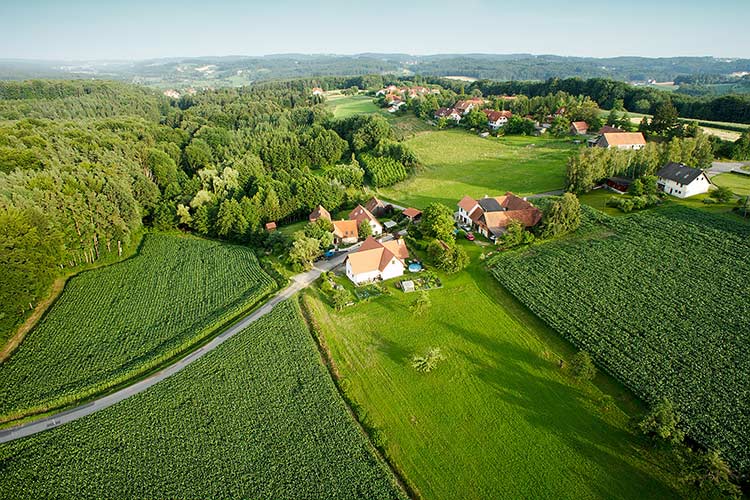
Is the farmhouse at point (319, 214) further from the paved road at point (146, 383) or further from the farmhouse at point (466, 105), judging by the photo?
the farmhouse at point (466, 105)

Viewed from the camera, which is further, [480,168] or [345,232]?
[480,168]

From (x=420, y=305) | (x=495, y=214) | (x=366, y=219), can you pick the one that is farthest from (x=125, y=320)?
(x=495, y=214)

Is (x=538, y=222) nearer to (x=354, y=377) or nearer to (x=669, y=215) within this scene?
(x=669, y=215)

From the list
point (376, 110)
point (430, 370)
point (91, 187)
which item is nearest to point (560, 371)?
point (430, 370)

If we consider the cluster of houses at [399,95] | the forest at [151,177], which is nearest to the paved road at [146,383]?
the forest at [151,177]

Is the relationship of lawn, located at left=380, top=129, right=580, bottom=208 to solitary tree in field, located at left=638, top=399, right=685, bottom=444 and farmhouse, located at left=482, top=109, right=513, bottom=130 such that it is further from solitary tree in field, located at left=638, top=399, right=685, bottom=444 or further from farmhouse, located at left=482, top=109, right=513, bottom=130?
solitary tree in field, located at left=638, top=399, right=685, bottom=444

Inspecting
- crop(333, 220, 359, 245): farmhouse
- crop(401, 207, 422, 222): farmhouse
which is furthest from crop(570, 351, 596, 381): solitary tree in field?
crop(401, 207, 422, 222): farmhouse

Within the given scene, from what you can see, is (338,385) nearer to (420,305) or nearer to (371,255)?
(420,305)
